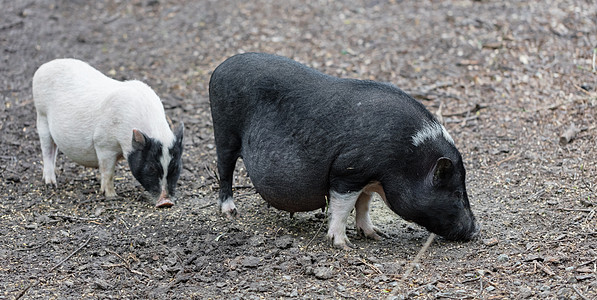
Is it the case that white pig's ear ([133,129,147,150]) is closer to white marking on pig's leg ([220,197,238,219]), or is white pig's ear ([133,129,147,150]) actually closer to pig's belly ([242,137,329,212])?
white marking on pig's leg ([220,197,238,219])

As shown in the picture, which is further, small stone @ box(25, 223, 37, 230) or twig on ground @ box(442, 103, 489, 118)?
twig on ground @ box(442, 103, 489, 118)

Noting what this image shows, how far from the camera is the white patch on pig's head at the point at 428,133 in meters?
5.55

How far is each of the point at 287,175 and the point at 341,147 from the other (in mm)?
580

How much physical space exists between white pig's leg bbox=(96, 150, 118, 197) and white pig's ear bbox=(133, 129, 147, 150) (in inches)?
15.7

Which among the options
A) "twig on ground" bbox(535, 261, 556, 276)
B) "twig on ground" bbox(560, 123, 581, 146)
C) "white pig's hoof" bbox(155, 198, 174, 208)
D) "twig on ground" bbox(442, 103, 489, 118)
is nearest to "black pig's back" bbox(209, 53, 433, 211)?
"white pig's hoof" bbox(155, 198, 174, 208)

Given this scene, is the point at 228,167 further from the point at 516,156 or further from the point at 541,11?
the point at 541,11

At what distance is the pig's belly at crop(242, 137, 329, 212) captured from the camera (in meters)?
Answer: 5.80

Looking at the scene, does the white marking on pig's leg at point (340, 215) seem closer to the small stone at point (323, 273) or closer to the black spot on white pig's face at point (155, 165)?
the small stone at point (323, 273)

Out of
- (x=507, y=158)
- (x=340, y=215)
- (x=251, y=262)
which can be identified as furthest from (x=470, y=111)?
(x=251, y=262)

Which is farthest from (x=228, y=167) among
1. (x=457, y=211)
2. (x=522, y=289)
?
(x=522, y=289)

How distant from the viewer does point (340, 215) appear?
5.84 metres

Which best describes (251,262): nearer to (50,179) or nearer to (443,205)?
(443,205)

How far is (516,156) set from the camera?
774 cm

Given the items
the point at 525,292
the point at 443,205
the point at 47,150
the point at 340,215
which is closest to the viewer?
the point at 525,292
